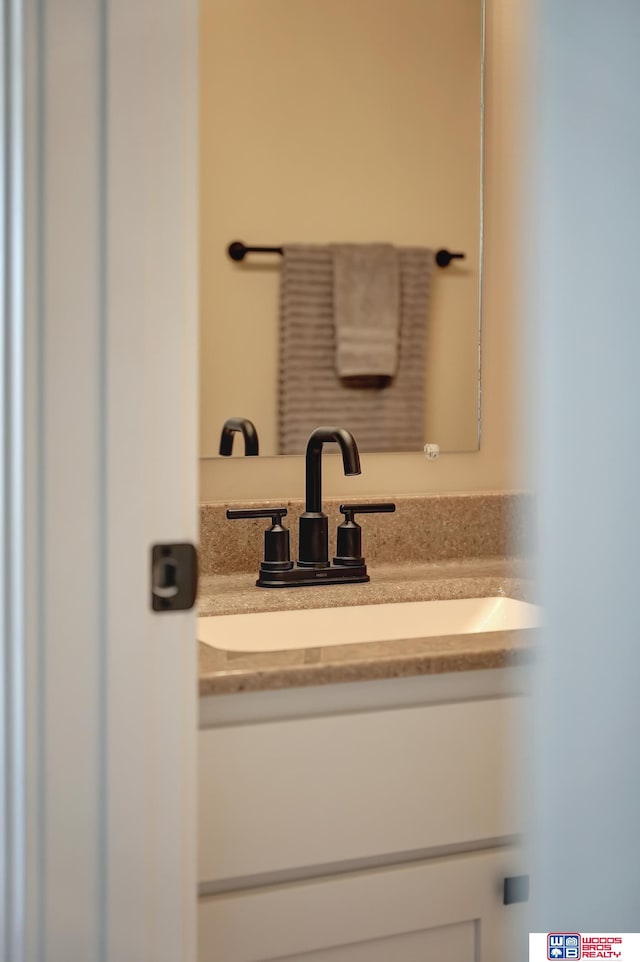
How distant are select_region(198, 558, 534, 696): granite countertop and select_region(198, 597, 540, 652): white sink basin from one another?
1 centimetres

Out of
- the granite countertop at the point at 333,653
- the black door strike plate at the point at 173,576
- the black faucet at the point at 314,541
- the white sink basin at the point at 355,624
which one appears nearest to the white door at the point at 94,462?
the black door strike plate at the point at 173,576

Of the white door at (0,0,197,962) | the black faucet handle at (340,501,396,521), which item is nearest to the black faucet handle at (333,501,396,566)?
the black faucet handle at (340,501,396,521)

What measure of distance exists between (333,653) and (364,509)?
1.53 ft

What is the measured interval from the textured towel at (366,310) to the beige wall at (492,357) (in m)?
0.15

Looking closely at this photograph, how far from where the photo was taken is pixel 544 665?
27 centimetres

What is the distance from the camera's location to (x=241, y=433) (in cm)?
152

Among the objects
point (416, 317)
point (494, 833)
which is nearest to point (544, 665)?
point (494, 833)

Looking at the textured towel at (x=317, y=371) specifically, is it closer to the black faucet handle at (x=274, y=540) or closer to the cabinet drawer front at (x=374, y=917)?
the black faucet handle at (x=274, y=540)

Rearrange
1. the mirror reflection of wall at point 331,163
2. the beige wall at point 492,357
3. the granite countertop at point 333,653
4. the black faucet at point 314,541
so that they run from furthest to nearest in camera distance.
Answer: the beige wall at point 492,357
the mirror reflection of wall at point 331,163
the black faucet at point 314,541
the granite countertop at point 333,653

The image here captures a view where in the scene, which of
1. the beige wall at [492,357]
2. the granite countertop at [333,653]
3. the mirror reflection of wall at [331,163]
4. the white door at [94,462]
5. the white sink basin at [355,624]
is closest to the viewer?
the white door at [94,462]

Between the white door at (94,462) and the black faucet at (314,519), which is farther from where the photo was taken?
the black faucet at (314,519)

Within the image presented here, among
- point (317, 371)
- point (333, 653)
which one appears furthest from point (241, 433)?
point (333, 653)

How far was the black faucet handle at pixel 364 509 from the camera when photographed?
1442 mm

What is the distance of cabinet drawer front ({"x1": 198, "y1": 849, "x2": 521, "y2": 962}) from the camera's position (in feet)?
3.21
